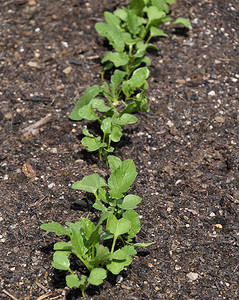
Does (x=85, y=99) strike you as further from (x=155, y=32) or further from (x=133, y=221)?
(x=133, y=221)

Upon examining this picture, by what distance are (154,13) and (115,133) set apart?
49.1 inches

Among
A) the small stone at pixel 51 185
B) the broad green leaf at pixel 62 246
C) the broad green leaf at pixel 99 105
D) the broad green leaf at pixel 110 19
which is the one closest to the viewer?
the broad green leaf at pixel 62 246

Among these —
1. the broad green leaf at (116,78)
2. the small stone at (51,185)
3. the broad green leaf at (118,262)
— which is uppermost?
the broad green leaf at (116,78)

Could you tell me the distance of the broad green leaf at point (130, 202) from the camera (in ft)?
7.51

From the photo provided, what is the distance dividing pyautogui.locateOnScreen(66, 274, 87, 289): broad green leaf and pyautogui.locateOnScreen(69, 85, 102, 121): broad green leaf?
1202 mm

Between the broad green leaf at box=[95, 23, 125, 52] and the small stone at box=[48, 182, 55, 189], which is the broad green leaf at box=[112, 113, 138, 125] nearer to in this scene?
the small stone at box=[48, 182, 55, 189]

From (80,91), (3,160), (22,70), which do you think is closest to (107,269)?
(3,160)

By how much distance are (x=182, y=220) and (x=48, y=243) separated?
739 millimetres

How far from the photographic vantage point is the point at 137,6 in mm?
3539

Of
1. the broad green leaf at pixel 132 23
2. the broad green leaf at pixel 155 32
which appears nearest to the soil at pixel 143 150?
the broad green leaf at pixel 155 32

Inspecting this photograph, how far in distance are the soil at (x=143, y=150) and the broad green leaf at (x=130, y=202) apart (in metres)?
0.20

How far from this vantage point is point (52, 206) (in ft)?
8.18

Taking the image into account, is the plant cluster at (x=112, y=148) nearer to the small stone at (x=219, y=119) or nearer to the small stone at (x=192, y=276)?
the small stone at (x=192, y=276)

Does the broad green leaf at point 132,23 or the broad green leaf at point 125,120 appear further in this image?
the broad green leaf at point 132,23
